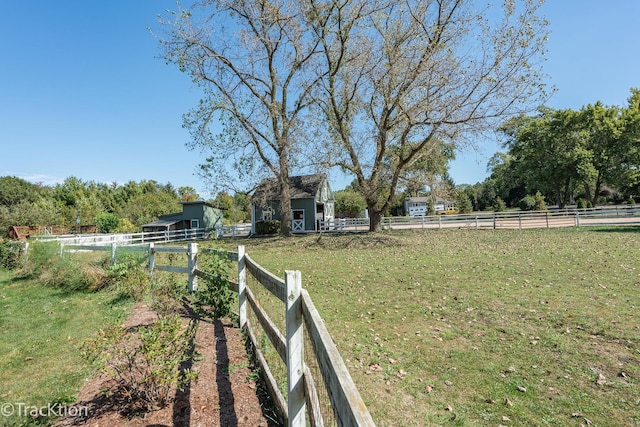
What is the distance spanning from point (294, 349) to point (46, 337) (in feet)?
19.0

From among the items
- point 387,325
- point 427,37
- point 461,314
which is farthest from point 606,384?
point 427,37

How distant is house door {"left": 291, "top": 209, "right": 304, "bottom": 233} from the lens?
32.2m

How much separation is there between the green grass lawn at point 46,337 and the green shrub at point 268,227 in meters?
21.5

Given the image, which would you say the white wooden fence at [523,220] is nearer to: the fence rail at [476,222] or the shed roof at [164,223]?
the fence rail at [476,222]

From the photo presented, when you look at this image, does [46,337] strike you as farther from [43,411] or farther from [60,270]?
[60,270]

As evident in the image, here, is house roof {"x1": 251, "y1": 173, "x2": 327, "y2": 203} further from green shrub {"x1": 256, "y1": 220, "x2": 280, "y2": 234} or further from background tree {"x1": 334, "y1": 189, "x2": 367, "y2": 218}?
background tree {"x1": 334, "y1": 189, "x2": 367, "y2": 218}

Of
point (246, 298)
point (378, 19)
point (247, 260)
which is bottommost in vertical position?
point (246, 298)

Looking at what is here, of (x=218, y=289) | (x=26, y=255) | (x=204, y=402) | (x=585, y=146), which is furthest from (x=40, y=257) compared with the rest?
(x=585, y=146)

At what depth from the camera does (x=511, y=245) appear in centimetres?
1502

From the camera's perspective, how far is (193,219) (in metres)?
35.2

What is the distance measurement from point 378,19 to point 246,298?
18.5 metres

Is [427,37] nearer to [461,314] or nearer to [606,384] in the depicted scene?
[461,314]

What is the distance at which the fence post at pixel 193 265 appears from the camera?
771 cm

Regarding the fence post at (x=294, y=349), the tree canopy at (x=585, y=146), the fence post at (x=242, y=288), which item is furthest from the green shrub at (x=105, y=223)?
the tree canopy at (x=585, y=146)
